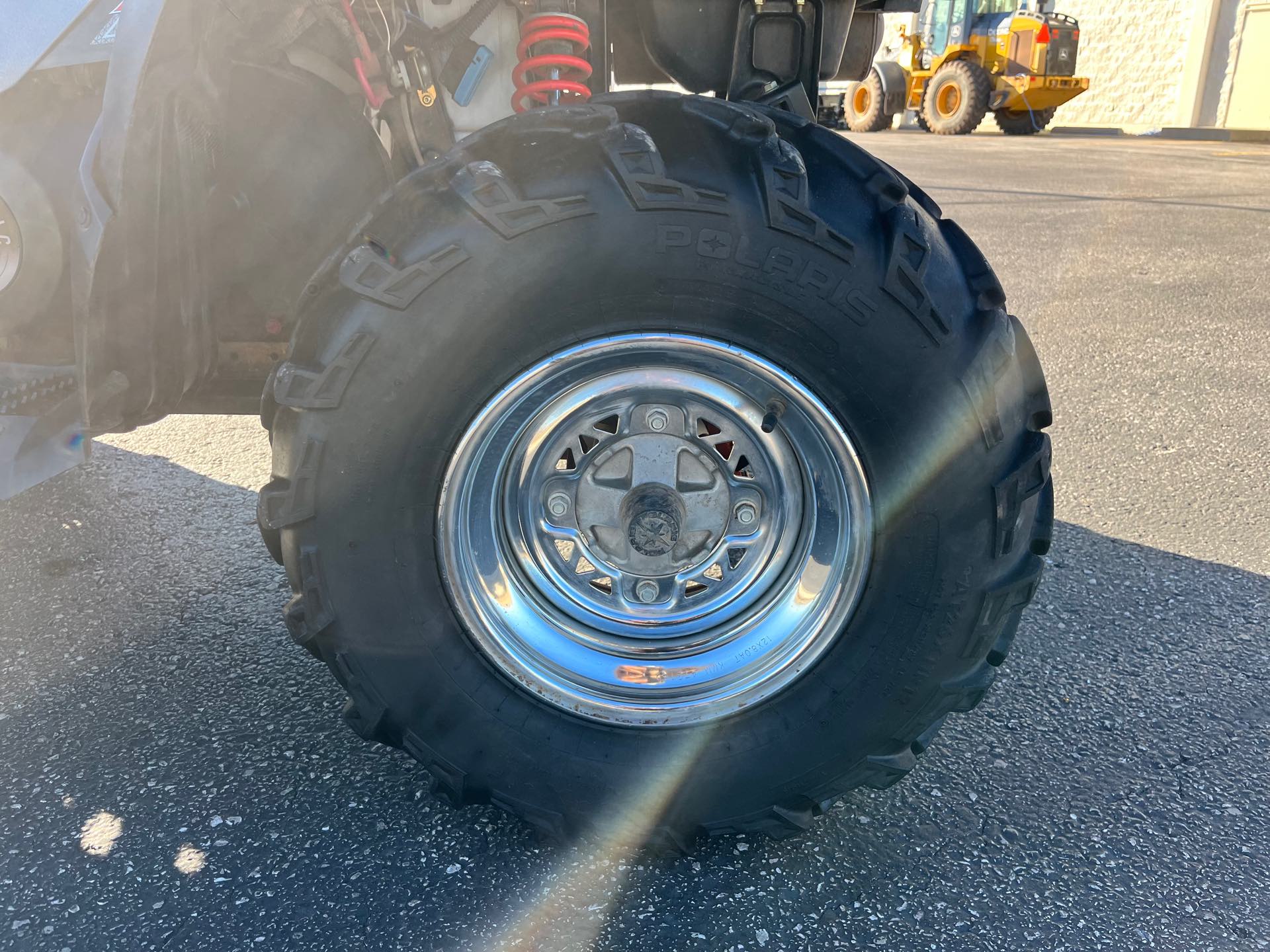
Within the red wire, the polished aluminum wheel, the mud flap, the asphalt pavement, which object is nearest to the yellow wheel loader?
the asphalt pavement

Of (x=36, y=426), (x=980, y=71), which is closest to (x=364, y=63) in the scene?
(x=36, y=426)

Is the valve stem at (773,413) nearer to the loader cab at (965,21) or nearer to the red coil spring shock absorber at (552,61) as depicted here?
the red coil spring shock absorber at (552,61)

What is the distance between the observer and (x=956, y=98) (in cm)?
1870

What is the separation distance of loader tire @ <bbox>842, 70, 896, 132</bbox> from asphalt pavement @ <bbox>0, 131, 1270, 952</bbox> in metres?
18.3

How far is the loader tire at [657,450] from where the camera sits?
146 centimetres

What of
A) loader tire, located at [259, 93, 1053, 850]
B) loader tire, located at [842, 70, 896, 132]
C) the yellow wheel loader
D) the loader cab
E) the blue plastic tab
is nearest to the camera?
loader tire, located at [259, 93, 1053, 850]

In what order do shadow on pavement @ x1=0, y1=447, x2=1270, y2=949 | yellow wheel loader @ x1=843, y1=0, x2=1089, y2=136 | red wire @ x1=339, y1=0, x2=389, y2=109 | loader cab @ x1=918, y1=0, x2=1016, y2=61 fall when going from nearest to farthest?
shadow on pavement @ x1=0, y1=447, x2=1270, y2=949, red wire @ x1=339, y1=0, x2=389, y2=109, yellow wheel loader @ x1=843, y1=0, x2=1089, y2=136, loader cab @ x1=918, y1=0, x2=1016, y2=61

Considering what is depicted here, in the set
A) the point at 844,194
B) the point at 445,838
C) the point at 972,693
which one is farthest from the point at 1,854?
the point at 844,194

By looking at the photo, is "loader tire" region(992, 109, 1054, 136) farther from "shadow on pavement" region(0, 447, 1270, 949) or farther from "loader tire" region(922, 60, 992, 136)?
"shadow on pavement" region(0, 447, 1270, 949)

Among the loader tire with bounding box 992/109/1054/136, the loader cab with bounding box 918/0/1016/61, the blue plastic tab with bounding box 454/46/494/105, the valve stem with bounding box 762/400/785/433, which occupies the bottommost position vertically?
the loader tire with bounding box 992/109/1054/136

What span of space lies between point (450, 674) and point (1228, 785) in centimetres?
153

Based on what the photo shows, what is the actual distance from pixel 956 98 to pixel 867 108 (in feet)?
7.22

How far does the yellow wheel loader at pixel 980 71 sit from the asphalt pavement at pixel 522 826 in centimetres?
1732

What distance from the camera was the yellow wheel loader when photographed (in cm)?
1798
